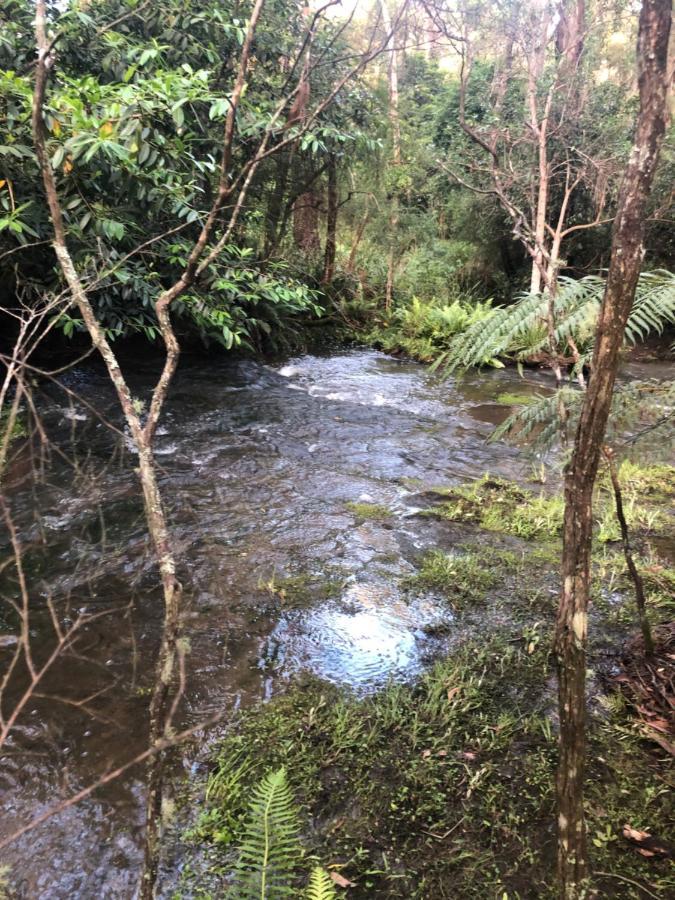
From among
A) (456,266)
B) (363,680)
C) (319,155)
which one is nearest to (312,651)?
(363,680)

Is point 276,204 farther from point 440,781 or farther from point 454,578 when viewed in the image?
point 440,781

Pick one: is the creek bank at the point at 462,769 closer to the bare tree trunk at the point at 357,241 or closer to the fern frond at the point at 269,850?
the fern frond at the point at 269,850

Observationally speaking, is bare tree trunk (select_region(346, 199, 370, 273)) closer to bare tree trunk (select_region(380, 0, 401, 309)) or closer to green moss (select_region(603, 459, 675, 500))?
bare tree trunk (select_region(380, 0, 401, 309))

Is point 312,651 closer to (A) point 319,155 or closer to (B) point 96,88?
(B) point 96,88

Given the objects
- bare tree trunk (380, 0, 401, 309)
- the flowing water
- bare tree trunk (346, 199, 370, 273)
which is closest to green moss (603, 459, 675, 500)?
the flowing water

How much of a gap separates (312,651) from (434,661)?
0.60m

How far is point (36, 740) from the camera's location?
88.0 inches

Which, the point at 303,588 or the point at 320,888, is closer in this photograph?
the point at 320,888

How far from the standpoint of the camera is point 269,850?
5.29 feet

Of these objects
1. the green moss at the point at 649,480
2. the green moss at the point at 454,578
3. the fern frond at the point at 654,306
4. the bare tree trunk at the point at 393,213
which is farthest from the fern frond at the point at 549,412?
the bare tree trunk at the point at 393,213

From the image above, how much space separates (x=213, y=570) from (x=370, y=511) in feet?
4.40

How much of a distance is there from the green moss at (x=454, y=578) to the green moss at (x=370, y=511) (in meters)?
0.67

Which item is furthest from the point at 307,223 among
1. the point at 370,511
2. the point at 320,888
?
the point at 320,888

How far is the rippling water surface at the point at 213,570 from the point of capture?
80.5 inches
